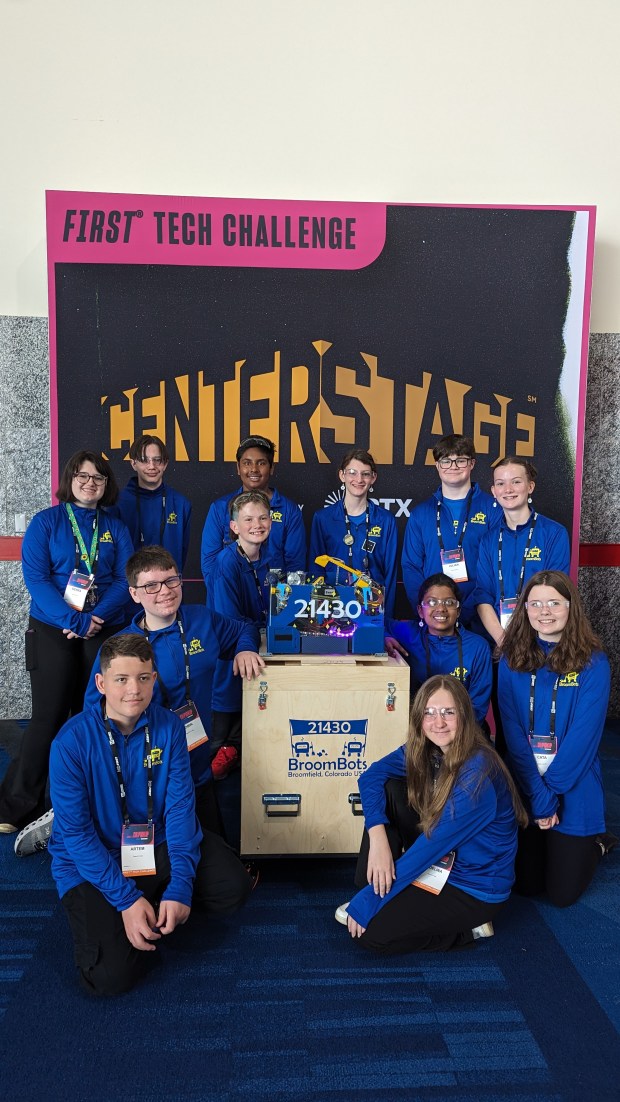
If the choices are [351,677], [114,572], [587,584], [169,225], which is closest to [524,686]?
[351,677]

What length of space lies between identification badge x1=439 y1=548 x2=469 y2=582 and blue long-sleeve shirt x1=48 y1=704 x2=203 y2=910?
1.58 meters

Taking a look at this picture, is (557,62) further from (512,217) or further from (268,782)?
(268,782)

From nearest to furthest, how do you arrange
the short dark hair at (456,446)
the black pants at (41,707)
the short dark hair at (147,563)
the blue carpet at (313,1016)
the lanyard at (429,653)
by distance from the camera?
the blue carpet at (313,1016) → the short dark hair at (147,563) → the lanyard at (429,653) → the black pants at (41,707) → the short dark hair at (456,446)

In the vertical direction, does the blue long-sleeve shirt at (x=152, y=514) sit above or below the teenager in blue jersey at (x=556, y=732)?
above

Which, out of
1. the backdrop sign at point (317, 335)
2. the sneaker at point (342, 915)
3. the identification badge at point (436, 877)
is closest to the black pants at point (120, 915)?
the sneaker at point (342, 915)

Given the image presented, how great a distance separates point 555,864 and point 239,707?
1.54 meters

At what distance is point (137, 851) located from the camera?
239 centimetres

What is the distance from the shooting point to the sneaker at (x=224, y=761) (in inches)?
149

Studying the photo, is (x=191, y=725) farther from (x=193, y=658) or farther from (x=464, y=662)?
(x=464, y=662)

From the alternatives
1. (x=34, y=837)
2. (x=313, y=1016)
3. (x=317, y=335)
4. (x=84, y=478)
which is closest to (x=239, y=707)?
(x=34, y=837)

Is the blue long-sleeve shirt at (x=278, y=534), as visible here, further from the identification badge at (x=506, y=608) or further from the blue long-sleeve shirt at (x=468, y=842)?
the blue long-sleeve shirt at (x=468, y=842)

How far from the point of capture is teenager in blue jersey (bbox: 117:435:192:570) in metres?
3.81

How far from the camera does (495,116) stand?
4.68 m

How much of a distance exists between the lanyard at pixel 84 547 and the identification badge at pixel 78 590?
0.23ft
